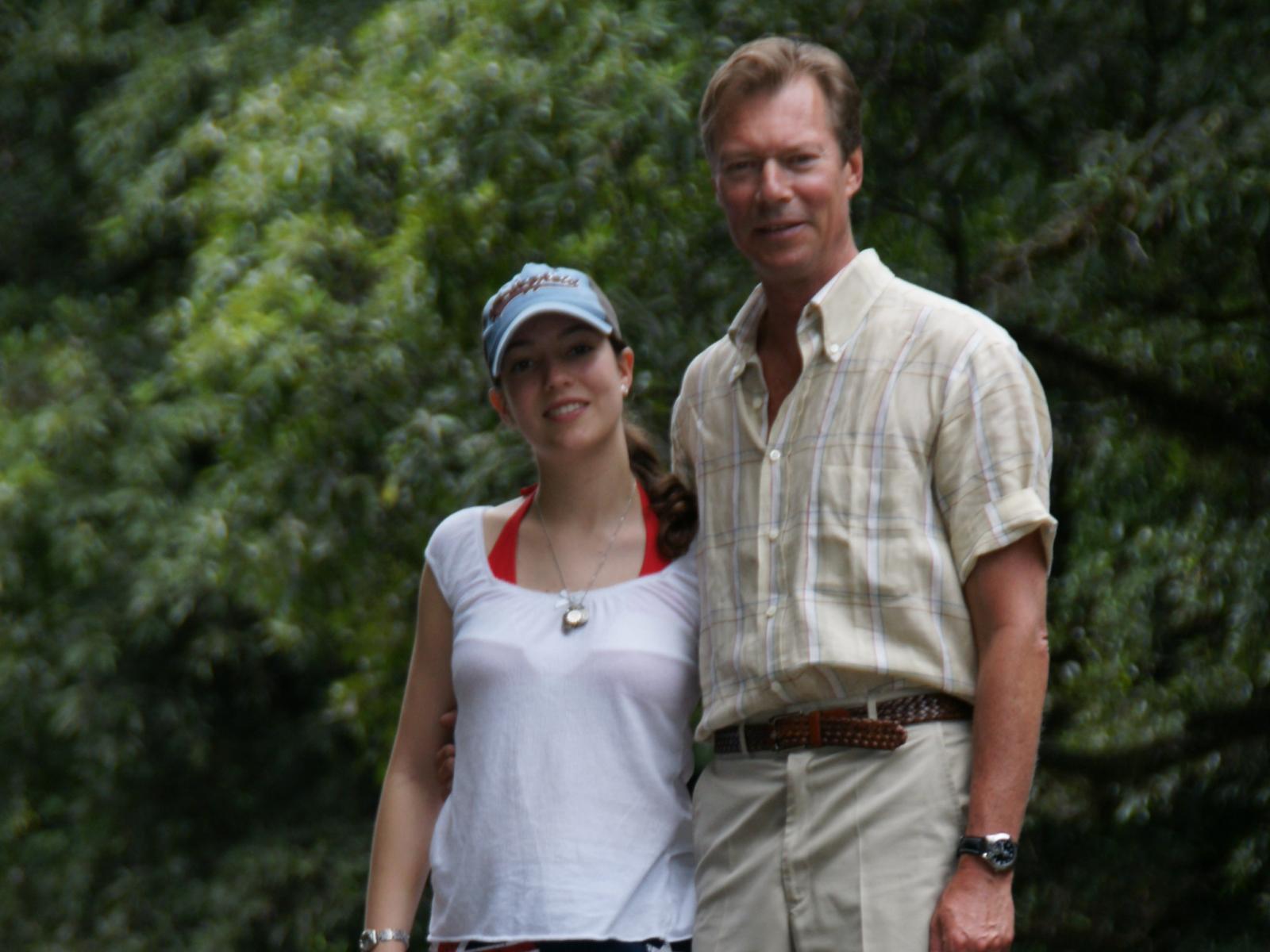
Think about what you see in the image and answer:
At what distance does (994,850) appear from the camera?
219 cm

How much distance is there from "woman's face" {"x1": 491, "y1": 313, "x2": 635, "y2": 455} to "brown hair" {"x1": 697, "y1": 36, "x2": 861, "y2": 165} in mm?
296

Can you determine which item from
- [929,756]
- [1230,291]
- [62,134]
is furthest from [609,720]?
[62,134]

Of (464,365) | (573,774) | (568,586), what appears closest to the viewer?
(573,774)

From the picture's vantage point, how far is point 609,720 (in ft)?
7.98

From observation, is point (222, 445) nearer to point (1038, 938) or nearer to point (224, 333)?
point (224, 333)

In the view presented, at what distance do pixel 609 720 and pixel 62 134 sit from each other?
8.83 meters

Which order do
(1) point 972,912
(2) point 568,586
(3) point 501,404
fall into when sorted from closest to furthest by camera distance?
(1) point 972,912, (2) point 568,586, (3) point 501,404

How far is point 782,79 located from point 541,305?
0.42 meters

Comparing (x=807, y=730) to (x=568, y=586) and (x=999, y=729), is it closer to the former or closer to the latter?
(x=999, y=729)

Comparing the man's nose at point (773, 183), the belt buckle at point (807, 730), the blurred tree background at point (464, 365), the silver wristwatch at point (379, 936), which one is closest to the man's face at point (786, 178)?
the man's nose at point (773, 183)

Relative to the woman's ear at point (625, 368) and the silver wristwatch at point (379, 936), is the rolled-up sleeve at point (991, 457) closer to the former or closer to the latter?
the woman's ear at point (625, 368)

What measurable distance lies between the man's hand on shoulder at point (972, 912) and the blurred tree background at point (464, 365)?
109 inches

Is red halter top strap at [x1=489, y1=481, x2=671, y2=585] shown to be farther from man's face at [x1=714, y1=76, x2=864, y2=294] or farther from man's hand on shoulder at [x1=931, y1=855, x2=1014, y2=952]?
man's hand on shoulder at [x1=931, y1=855, x2=1014, y2=952]

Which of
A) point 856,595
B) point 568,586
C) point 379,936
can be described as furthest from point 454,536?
point 856,595
